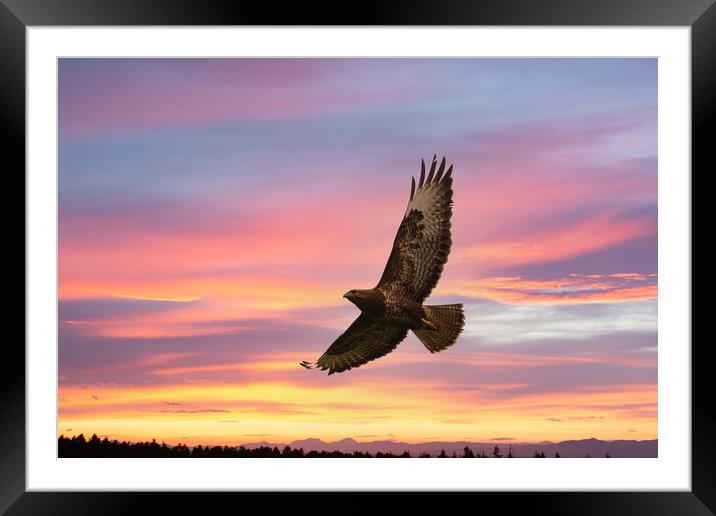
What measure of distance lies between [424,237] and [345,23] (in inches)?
38.1

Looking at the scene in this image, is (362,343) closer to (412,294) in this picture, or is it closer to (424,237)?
(412,294)

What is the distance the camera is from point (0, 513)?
3166 mm

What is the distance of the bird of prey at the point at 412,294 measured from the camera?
3.64 meters

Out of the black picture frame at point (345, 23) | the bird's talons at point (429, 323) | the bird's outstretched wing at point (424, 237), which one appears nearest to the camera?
the black picture frame at point (345, 23)

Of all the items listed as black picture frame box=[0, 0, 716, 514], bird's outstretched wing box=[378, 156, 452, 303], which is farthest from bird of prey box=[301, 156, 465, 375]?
black picture frame box=[0, 0, 716, 514]

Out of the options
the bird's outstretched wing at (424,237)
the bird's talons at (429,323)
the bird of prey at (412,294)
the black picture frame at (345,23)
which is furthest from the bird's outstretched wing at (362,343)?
the black picture frame at (345,23)

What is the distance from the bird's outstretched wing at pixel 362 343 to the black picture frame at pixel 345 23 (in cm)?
73

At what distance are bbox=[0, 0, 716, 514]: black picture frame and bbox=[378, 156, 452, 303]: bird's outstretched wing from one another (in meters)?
0.74

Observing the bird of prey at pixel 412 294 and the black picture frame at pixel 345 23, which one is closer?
the black picture frame at pixel 345 23

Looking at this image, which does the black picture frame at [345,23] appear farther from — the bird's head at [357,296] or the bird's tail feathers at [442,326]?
the bird's head at [357,296]

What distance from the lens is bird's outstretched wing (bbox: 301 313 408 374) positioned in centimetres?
377

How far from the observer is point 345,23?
3.16 meters

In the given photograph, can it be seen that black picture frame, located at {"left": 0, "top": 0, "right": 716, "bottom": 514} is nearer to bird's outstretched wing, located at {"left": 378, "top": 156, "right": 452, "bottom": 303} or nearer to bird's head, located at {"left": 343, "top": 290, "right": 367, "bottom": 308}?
bird's outstretched wing, located at {"left": 378, "top": 156, "right": 452, "bottom": 303}

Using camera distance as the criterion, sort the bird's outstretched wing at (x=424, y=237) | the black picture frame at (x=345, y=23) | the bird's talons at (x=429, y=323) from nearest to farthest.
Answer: the black picture frame at (x=345, y=23), the bird's outstretched wing at (x=424, y=237), the bird's talons at (x=429, y=323)
